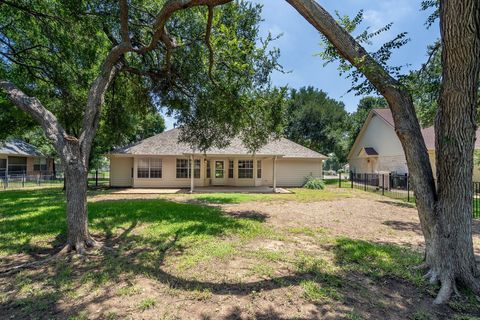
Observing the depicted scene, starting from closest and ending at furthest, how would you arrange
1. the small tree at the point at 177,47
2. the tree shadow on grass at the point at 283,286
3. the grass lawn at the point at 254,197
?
the tree shadow on grass at the point at 283,286
the small tree at the point at 177,47
the grass lawn at the point at 254,197

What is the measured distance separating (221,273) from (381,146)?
22610 millimetres

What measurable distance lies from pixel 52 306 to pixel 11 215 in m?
7.25

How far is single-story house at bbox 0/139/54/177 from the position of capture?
24.2m

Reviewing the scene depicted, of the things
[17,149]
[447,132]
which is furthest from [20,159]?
[447,132]

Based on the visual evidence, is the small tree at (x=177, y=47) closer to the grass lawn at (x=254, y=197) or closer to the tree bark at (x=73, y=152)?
the tree bark at (x=73, y=152)

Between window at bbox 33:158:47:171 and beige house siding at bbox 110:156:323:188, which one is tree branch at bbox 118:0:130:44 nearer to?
beige house siding at bbox 110:156:323:188

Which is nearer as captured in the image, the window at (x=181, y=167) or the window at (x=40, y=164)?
the window at (x=181, y=167)

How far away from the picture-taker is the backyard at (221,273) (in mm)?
3143

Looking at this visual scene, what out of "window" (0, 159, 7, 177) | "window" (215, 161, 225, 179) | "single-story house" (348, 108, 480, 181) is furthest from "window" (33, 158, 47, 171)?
"single-story house" (348, 108, 480, 181)

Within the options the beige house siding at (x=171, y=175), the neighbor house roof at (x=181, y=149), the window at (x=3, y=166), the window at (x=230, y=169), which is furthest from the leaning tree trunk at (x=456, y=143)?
the window at (x=3, y=166)

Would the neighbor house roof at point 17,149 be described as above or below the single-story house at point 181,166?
above

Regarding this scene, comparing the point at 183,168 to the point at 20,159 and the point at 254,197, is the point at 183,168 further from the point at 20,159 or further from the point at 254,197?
the point at 20,159

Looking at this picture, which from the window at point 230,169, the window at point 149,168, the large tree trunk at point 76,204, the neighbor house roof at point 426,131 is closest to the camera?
the large tree trunk at point 76,204

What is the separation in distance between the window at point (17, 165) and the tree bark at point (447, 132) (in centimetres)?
3241
